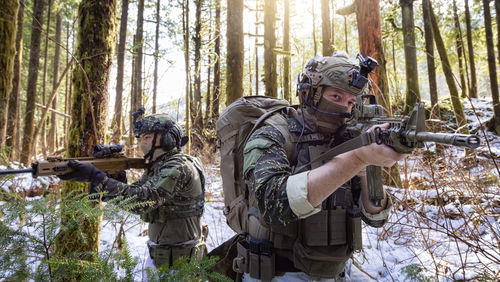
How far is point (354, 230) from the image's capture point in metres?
1.86

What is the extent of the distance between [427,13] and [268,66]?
6.16 m

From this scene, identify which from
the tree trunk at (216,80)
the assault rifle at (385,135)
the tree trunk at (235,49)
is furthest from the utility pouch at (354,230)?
the tree trunk at (216,80)

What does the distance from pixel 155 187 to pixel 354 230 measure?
70.7 inches

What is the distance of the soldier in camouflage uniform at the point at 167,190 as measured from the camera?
2723 millimetres

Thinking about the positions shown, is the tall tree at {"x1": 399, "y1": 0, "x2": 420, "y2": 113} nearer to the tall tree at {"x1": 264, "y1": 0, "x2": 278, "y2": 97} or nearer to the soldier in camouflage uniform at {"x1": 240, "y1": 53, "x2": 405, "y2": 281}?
the tall tree at {"x1": 264, "y1": 0, "x2": 278, "y2": 97}

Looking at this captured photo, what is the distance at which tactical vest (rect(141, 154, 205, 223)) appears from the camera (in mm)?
3002

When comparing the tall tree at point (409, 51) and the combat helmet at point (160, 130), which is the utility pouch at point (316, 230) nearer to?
the combat helmet at point (160, 130)

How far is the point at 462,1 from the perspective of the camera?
48.5 ft

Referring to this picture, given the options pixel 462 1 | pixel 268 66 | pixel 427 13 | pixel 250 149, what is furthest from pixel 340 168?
pixel 462 1

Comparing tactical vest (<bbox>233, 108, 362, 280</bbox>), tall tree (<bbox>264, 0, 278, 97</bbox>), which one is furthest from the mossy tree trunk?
tactical vest (<bbox>233, 108, 362, 280</bbox>)

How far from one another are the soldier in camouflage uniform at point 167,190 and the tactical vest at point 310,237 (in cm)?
124

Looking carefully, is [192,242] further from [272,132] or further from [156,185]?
[272,132]

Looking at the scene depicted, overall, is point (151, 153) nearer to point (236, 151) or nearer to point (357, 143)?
point (236, 151)

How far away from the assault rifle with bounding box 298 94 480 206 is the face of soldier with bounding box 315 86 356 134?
74 millimetres
